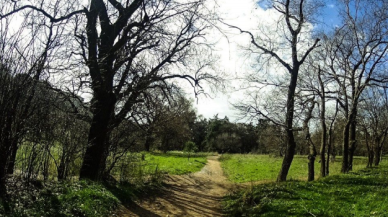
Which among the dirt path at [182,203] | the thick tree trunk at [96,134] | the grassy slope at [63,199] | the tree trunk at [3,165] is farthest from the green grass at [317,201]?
the tree trunk at [3,165]

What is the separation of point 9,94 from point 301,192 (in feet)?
28.9

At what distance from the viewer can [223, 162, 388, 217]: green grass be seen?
7.44 metres

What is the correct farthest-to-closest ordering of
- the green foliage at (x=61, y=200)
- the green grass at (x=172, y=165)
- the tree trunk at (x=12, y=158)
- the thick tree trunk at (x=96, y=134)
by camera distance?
the green grass at (x=172, y=165), the thick tree trunk at (x=96, y=134), the tree trunk at (x=12, y=158), the green foliage at (x=61, y=200)

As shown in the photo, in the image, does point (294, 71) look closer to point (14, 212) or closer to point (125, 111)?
point (125, 111)

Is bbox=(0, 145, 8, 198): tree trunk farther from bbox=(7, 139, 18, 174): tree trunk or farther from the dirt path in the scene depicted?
the dirt path

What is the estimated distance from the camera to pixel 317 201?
8.51 metres

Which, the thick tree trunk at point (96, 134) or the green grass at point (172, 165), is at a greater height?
the thick tree trunk at point (96, 134)

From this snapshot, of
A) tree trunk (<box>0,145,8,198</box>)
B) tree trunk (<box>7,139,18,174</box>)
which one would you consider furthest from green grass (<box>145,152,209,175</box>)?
tree trunk (<box>0,145,8,198</box>)

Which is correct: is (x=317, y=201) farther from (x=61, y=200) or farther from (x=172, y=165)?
(x=172, y=165)

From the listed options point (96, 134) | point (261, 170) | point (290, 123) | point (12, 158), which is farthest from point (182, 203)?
point (261, 170)

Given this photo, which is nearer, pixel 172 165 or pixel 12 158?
pixel 12 158

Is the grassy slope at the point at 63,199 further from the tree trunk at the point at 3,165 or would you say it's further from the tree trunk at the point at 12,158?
the tree trunk at the point at 12,158

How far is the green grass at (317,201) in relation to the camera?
7.44 metres

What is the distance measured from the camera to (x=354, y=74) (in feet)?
58.5
